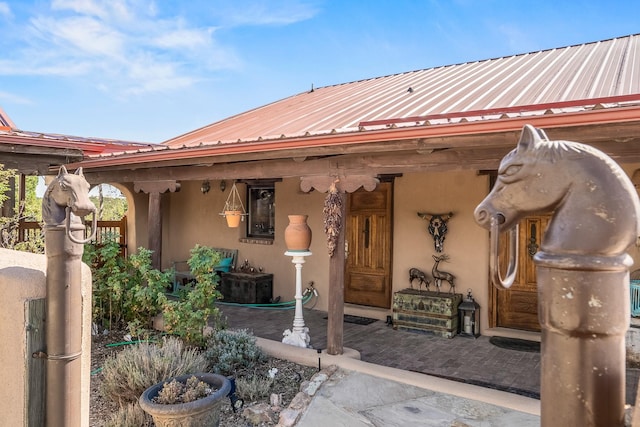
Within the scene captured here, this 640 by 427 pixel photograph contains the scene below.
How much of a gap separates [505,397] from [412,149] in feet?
7.31

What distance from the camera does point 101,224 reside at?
825 cm

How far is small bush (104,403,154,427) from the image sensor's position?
356cm

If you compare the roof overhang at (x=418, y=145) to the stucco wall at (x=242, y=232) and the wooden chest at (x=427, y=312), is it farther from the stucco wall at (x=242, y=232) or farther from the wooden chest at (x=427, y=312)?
the wooden chest at (x=427, y=312)

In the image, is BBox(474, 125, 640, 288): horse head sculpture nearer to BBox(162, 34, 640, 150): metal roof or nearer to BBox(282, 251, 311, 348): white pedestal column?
BBox(162, 34, 640, 150): metal roof

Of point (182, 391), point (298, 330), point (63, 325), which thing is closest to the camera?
Answer: point (63, 325)

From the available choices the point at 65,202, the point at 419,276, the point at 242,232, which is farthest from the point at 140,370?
the point at 242,232

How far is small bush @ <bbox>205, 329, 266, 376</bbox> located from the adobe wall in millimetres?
2067

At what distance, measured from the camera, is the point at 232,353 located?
15.0 feet

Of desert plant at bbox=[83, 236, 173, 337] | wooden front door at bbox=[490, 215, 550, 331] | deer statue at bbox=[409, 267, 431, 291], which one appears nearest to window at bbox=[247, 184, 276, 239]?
desert plant at bbox=[83, 236, 173, 337]

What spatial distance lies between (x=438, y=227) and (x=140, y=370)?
4169 mm

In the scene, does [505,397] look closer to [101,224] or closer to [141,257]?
[141,257]

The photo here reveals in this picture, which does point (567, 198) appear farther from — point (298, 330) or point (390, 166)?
point (298, 330)

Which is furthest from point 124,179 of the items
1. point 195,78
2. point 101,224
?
point 195,78

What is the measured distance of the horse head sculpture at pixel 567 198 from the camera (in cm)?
100
